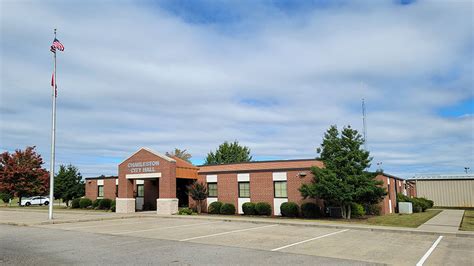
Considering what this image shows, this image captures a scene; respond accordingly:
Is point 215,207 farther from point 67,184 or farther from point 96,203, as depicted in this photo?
point 67,184

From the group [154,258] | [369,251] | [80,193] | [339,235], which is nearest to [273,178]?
[339,235]

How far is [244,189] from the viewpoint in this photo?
31.3 metres

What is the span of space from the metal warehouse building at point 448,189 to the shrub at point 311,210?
110 ft

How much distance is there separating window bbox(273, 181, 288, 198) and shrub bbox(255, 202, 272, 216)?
3.79 feet

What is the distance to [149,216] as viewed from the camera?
28.4m

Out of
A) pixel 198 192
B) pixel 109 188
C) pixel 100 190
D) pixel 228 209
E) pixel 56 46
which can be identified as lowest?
pixel 228 209

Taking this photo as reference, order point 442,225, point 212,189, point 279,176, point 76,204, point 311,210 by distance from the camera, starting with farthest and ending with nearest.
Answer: point 76,204 < point 212,189 < point 279,176 < point 311,210 < point 442,225

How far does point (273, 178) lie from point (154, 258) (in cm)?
1921

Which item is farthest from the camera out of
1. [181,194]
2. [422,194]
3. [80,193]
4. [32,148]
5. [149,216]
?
[422,194]

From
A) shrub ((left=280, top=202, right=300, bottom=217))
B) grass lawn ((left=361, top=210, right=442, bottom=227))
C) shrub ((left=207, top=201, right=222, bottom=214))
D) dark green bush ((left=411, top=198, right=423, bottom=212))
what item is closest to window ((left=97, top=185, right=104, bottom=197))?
shrub ((left=207, top=201, right=222, bottom=214))

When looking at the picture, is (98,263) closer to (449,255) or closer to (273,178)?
(449,255)

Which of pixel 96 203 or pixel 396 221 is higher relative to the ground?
pixel 96 203

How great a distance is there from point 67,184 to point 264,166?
2713 cm

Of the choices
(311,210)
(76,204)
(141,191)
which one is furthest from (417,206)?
(76,204)
